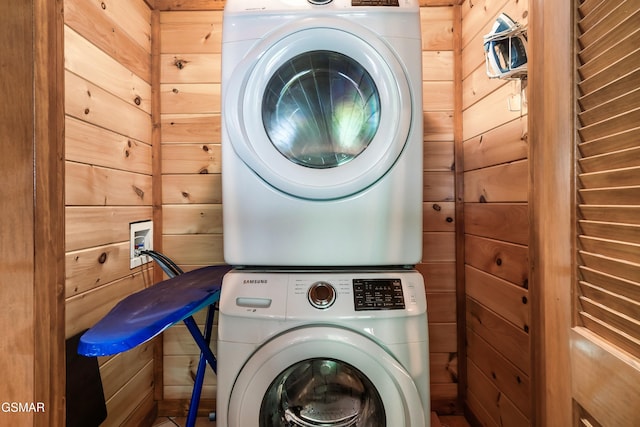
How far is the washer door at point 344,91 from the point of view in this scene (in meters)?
0.96

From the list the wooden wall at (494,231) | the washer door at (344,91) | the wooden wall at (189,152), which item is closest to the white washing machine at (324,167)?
the washer door at (344,91)

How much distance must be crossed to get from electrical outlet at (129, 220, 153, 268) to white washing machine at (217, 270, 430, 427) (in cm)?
70

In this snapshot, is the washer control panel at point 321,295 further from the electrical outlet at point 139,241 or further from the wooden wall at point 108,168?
the electrical outlet at point 139,241

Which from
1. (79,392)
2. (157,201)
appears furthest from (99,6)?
(79,392)

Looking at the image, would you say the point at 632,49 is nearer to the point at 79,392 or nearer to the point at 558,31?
the point at 558,31

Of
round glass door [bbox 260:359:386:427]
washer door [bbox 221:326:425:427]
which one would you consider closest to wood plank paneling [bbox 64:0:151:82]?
washer door [bbox 221:326:425:427]

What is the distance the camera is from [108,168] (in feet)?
4.17

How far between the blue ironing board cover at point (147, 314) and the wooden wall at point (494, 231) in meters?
1.02

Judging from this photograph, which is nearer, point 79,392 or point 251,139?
point 251,139

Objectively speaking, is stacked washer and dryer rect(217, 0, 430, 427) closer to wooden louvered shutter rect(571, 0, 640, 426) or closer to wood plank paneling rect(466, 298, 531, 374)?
wooden louvered shutter rect(571, 0, 640, 426)

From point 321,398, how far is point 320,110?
35.5 inches

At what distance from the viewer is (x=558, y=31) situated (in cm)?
69

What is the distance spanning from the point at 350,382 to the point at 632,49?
983 mm

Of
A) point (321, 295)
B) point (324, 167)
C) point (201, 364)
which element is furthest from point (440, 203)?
point (201, 364)
